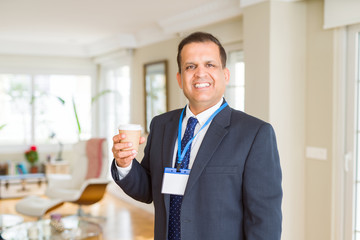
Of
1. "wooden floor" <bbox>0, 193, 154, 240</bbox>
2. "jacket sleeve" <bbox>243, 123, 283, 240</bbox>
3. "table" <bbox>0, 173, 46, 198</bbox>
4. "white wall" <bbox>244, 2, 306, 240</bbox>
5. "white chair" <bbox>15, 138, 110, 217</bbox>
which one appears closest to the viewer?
"jacket sleeve" <bbox>243, 123, 283, 240</bbox>

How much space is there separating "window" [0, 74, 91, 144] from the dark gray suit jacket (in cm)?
624

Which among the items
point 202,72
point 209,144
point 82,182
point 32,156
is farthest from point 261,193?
point 32,156

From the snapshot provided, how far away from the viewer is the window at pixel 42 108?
24.7 feet

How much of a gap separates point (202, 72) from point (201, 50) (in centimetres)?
8

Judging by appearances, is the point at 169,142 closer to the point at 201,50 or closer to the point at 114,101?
the point at 201,50

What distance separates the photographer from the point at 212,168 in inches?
55.6

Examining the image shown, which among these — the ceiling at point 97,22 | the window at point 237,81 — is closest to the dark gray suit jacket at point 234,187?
the ceiling at point 97,22

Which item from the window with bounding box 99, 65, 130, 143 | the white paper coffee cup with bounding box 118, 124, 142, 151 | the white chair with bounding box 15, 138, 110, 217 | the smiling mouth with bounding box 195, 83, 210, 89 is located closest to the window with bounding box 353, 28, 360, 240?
the smiling mouth with bounding box 195, 83, 210, 89

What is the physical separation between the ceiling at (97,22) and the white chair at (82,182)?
167 centimetres

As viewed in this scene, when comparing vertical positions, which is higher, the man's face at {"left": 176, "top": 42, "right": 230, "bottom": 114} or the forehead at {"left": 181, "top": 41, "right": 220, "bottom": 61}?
the forehead at {"left": 181, "top": 41, "right": 220, "bottom": 61}

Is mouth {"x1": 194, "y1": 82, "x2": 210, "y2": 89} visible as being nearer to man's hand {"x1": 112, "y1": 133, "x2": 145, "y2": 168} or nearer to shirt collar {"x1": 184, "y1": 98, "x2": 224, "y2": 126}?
shirt collar {"x1": 184, "y1": 98, "x2": 224, "y2": 126}

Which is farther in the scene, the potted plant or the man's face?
the potted plant

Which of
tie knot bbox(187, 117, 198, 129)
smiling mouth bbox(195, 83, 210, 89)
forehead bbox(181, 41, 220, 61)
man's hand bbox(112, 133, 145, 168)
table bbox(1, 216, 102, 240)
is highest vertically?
forehead bbox(181, 41, 220, 61)

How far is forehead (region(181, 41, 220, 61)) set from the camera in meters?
1.48
